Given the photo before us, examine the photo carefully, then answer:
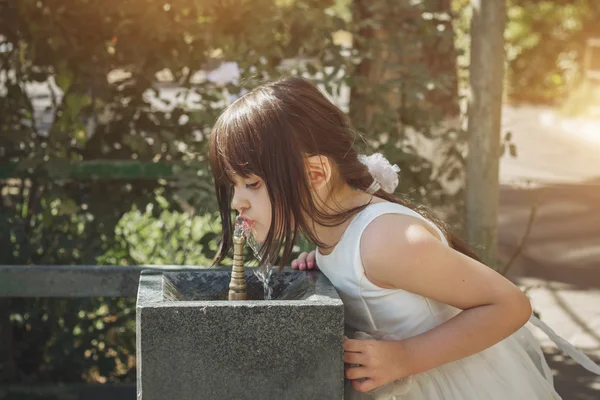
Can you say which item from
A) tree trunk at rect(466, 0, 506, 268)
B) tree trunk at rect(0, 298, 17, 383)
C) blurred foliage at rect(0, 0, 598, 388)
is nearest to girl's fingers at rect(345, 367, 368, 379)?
tree trunk at rect(466, 0, 506, 268)

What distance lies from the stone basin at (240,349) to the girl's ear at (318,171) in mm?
343

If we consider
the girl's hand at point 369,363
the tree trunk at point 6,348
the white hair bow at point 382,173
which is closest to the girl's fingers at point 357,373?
the girl's hand at point 369,363

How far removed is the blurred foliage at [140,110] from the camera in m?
4.01

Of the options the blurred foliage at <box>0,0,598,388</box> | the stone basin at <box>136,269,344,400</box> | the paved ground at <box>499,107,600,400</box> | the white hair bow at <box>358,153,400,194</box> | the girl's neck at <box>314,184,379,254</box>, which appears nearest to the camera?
the stone basin at <box>136,269,344,400</box>

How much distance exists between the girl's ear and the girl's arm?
162mm

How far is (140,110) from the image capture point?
4219 mm

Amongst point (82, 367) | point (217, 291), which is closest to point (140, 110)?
point (82, 367)

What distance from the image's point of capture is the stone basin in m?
1.86

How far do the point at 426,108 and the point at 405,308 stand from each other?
2.17 metres

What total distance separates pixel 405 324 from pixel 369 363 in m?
0.24

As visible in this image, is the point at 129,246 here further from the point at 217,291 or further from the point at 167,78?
the point at 217,291

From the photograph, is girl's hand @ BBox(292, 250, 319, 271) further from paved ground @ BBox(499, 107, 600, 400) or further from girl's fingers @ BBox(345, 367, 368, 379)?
paved ground @ BBox(499, 107, 600, 400)

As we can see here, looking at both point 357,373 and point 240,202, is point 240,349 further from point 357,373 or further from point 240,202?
point 240,202

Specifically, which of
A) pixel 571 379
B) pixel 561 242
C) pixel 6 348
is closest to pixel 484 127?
pixel 571 379
